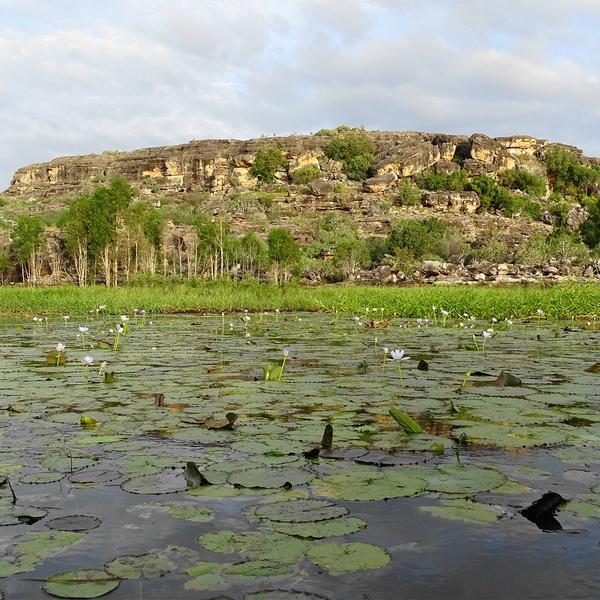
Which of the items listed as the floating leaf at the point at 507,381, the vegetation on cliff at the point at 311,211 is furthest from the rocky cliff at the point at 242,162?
the floating leaf at the point at 507,381

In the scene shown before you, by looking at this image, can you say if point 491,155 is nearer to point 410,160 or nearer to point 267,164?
point 410,160

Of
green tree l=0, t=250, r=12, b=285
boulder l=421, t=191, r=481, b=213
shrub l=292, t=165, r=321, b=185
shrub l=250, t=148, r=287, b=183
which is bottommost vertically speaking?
green tree l=0, t=250, r=12, b=285

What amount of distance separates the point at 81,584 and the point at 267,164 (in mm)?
75438

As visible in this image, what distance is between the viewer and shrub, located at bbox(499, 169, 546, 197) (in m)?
72.2

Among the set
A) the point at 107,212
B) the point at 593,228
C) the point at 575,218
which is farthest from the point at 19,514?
the point at 575,218

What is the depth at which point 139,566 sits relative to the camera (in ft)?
6.79

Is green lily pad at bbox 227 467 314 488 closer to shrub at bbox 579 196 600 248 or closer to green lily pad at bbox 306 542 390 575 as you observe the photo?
green lily pad at bbox 306 542 390 575

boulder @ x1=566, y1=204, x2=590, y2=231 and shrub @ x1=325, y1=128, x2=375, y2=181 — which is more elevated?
shrub @ x1=325, y1=128, x2=375, y2=181

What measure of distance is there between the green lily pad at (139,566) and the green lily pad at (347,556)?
0.47 metres

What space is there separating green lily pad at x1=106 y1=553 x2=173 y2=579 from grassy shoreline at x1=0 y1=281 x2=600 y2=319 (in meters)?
13.7

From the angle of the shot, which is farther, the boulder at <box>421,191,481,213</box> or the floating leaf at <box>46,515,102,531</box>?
the boulder at <box>421,191,481,213</box>

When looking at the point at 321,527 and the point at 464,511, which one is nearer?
the point at 321,527

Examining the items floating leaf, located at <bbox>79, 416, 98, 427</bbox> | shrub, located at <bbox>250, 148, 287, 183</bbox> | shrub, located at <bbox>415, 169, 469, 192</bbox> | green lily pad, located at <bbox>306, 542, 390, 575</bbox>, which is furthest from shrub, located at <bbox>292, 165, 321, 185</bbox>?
green lily pad, located at <bbox>306, 542, 390, 575</bbox>

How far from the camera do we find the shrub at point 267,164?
246ft
